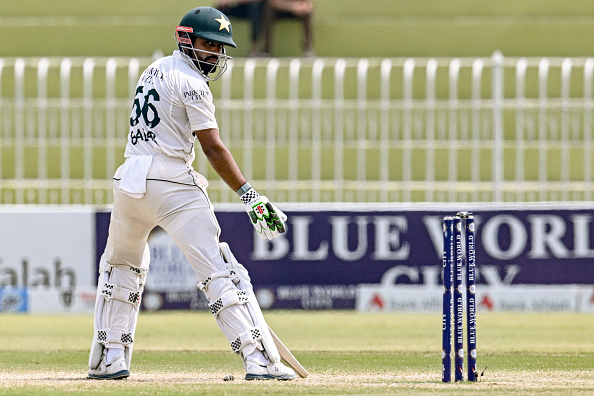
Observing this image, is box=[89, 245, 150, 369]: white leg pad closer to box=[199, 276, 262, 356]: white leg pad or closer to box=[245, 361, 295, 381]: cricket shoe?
box=[199, 276, 262, 356]: white leg pad

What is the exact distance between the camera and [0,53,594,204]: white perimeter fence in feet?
41.7

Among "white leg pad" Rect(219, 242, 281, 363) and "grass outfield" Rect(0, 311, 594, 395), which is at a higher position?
"white leg pad" Rect(219, 242, 281, 363)

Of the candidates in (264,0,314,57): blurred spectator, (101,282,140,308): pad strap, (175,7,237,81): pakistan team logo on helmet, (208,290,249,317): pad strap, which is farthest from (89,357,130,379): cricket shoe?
(264,0,314,57): blurred spectator

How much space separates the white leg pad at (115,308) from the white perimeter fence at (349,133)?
6603mm

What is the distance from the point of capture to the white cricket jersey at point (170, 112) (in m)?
5.80

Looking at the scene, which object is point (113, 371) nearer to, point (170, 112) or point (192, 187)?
point (192, 187)

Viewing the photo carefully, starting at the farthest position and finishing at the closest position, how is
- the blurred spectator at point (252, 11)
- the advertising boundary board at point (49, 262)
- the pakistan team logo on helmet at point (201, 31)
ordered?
the blurred spectator at point (252, 11) → the advertising boundary board at point (49, 262) → the pakistan team logo on helmet at point (201, 31)

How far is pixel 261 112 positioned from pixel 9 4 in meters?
5.38

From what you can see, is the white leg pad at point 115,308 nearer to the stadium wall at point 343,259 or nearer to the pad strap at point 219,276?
the pad strap at point 219,276

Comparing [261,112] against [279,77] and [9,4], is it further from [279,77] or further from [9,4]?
[9,4]

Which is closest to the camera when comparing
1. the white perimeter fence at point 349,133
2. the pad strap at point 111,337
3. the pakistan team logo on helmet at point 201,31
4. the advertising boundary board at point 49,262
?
the pakistan team logo on helmet at point 201,31

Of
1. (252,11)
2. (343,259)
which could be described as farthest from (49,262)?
(252,11)

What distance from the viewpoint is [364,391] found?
545 centimetres

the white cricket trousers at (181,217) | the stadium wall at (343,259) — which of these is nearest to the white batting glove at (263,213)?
the white cricket trousers at (181,217)
